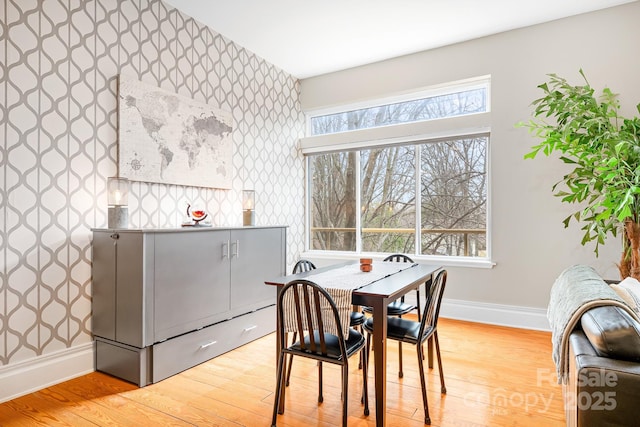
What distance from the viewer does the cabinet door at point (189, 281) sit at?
2.64 meters

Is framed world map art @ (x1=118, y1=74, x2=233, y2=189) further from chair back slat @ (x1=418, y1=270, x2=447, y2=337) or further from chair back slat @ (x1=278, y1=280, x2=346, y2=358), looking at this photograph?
chair back slat @ (x1=418, y1=270, x2=447, y2=337)

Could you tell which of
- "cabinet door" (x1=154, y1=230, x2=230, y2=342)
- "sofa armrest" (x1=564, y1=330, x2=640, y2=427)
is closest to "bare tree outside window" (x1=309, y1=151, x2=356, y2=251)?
"cabinet door" (x1=154, y1=230, x2=230, y2=342)

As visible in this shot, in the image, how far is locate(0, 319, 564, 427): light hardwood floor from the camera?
6.89ft

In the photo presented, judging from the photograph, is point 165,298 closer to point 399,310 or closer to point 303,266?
point 303,266

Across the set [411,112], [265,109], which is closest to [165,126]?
[265,109]

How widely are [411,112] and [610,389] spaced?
3763mm

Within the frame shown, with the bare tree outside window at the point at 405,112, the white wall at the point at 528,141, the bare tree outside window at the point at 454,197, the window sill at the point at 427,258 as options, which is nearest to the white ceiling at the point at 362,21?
the white wall at the point at 528,141

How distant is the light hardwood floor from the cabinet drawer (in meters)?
0.07

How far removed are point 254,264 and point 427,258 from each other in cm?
209

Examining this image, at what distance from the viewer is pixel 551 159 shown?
3.67m

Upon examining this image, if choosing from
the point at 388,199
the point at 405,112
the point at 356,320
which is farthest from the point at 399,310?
the point at 405,112

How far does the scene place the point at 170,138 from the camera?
10.9ft

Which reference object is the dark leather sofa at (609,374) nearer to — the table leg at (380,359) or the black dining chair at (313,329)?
the table leg at (380,359)

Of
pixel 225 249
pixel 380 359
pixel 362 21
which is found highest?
pixel 362 21
